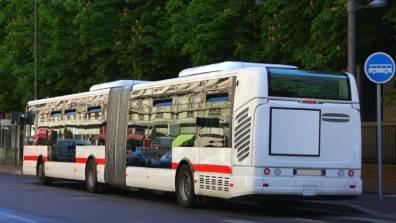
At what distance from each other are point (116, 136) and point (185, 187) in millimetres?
4814

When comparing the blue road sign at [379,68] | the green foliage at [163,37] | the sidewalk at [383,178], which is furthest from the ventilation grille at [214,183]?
the sidewalk at [383,178]

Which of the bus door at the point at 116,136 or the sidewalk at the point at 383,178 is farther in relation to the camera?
the sidewalk at the point at 383,178

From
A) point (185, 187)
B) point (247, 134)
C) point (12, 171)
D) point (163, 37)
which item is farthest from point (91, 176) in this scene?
point (12, 171)

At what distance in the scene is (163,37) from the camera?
28859 mm

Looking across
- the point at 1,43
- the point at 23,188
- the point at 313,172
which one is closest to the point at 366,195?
the point at 313,172

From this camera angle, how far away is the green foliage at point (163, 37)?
71.4 feet

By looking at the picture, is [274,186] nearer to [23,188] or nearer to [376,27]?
[376,27]

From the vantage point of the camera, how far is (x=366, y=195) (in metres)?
19.4

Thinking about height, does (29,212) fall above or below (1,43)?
below

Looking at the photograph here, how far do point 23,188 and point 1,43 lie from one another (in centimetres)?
2326

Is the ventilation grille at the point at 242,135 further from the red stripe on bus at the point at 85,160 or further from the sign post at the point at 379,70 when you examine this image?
the red stripe on bus at the point at 85,160

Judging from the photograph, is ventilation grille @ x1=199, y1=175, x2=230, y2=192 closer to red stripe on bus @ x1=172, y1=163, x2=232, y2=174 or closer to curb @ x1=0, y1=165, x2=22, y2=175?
red stripe on bus @ x1=172, y1=163, x2=232, y2=174

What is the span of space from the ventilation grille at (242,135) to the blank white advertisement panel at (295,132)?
1.59 ft

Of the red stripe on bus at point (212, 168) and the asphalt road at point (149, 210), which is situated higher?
the red stripe on bus at point (212, 168)
